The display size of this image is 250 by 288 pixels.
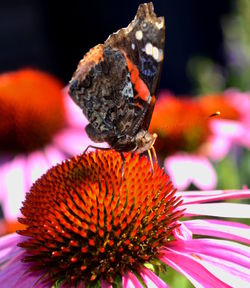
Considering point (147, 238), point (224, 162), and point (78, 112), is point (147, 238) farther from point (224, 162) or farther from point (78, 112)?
point (78, 112)

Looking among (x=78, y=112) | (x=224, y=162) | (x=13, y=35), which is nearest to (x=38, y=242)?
(x=224, y=162)

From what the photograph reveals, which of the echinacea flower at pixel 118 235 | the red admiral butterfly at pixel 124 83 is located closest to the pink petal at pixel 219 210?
the echinacea flower at pixel 118 235

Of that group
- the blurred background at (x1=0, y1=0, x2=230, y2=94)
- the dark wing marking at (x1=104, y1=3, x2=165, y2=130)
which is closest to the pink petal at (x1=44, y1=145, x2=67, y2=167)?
the dark wing marking at (x1=104, y1=3, x2=165, y2=130)

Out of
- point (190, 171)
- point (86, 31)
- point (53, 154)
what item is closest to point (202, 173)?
point (190, 171)

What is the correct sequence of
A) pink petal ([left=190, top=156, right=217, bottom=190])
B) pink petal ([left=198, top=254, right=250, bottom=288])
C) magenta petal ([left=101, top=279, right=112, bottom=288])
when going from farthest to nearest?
pink petal ([left=190, top=156, right=217, bottom=190]), magenta petal ([left=101, top=279, right=112, bottom=288]), pink petal ([left=198, top=254, right=250, bottom=288])

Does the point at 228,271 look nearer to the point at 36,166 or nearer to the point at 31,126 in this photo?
the point at 36,166

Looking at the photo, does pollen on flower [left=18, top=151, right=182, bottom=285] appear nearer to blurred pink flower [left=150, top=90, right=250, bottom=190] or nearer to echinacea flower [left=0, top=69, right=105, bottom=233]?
blurred pink flower [left=150, top=90, right=250, bottom=190]

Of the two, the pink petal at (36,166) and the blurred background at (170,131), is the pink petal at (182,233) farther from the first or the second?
the pink petal at (36,166)
